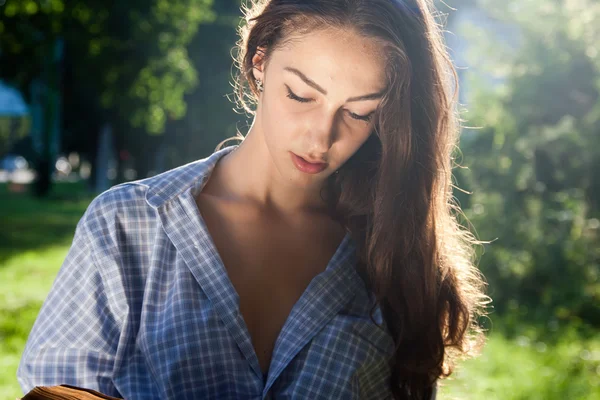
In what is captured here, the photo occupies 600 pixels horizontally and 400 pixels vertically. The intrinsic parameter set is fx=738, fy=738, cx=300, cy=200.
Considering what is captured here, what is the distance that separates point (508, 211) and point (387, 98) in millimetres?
5013

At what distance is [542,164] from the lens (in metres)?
6.43

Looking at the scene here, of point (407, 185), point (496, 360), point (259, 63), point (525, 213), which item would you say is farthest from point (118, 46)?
point (407, 185)

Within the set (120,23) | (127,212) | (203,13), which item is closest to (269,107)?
(127,212)

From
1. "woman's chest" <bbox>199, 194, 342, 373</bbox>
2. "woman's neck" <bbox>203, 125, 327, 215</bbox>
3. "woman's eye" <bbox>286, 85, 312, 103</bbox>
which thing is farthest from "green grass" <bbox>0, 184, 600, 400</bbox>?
"woman's eye" <bbox>286, 85, 312, 103</bbox>

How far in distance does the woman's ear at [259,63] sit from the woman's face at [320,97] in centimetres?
6

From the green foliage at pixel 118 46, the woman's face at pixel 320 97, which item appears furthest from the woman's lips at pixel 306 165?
the green foliage at pixel 118 46

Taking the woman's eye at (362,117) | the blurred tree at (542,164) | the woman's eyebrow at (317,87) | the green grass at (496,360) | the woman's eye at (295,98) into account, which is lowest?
the green grass at (496,360)

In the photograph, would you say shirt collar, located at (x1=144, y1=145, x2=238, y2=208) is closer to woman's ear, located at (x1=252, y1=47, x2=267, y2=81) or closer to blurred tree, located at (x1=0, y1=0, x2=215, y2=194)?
woman's ear, located at (x1=252, y1=47, x2=267, y2=81)

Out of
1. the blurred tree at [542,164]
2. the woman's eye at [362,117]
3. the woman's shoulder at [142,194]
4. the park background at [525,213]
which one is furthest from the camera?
the blurred tree at [542,164]

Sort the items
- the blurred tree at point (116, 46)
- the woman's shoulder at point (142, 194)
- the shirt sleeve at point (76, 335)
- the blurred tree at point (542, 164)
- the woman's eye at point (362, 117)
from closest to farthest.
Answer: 1. the shirt sleeve at point (76, 335)
2. the woman's shoulder at point (142, 194)
3. the woman's eye at point (362, 117)
4. the blurred tree at point (542, 164)
5. the blurred tree at point (116, 46)

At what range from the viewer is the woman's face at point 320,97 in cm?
185

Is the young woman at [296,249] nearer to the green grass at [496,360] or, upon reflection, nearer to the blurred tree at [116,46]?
the green grass at [496,360]

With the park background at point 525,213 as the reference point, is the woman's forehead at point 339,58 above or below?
above

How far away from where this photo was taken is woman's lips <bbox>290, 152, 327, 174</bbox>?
1.98m
